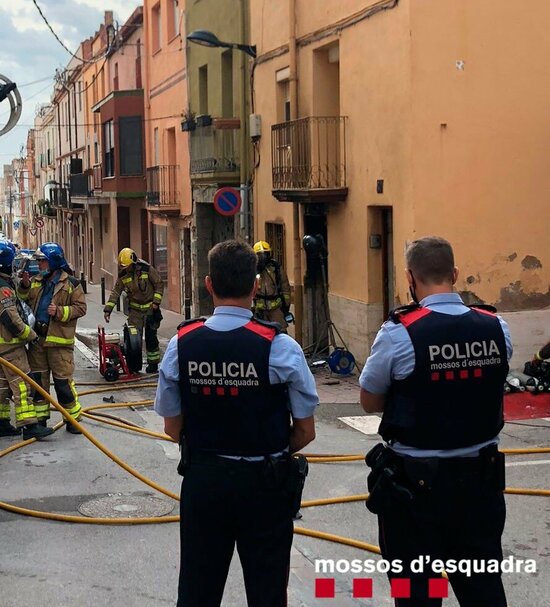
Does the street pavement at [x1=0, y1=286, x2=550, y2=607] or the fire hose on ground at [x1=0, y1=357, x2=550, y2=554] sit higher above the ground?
the fire hose on ground at [x1=0, y1=357, x2=550, y2=554]

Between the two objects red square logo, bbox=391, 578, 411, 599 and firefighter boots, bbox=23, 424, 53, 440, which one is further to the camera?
firefighter boots, bbox=23, 424, 53, 440

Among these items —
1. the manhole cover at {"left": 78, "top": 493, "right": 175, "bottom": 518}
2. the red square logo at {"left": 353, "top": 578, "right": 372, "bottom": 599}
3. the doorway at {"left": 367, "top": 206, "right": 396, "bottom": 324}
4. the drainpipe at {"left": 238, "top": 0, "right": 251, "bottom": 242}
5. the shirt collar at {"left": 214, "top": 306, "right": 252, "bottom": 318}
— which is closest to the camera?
the shirt collar at {"left": 214, "top": 306, "right": 252, "bottom": 318}

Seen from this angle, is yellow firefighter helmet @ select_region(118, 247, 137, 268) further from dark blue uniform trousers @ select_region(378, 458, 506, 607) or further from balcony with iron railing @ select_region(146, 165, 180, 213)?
balcony with iron railing @ select_region(146, 165, 180, 213)

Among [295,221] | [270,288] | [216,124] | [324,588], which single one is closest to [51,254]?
[270,288]

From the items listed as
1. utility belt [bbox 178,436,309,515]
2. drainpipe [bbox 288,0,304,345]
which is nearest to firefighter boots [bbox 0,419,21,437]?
utility belt [bbox 178,436,309,515]

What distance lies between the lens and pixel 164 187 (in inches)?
1003

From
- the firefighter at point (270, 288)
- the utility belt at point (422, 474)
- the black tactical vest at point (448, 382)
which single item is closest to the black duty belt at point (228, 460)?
the utility belt at point (422, 474)

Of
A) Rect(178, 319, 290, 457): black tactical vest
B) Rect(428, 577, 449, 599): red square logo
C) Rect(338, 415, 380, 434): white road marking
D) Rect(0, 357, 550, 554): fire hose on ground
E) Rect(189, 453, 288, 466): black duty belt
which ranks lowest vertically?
Rect(338, 415, 380, 434): white road marking

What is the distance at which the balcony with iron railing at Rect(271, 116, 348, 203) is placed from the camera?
13.7m

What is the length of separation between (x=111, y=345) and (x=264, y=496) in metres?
9.57

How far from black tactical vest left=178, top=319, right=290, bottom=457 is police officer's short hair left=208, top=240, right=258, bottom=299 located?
158mm

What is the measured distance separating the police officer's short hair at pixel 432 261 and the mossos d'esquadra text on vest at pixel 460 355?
0.99 ft

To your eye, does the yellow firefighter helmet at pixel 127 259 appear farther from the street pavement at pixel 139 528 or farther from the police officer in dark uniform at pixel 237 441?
the police officer in dark uniform at pixel 237 441

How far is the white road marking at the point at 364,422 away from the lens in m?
9.68
